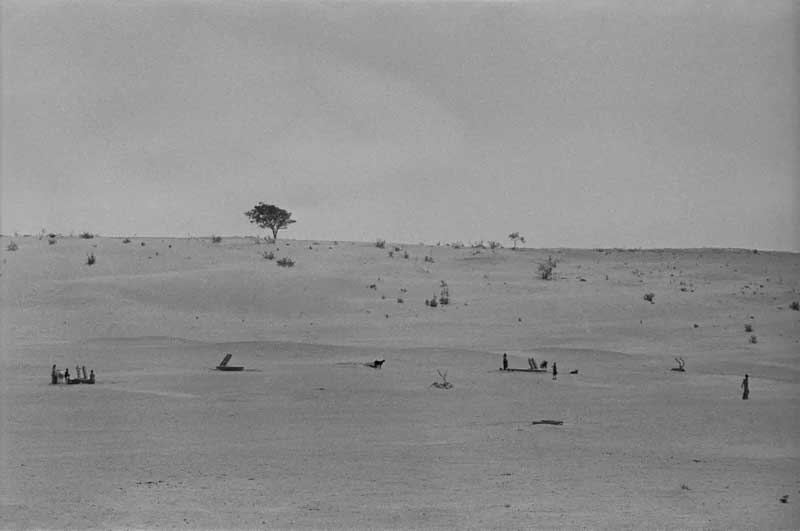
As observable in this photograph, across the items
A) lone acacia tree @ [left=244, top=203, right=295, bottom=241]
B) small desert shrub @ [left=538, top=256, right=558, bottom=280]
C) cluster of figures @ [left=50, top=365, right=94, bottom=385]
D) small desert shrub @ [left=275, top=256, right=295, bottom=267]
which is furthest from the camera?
lone acacia tree @ [left=244, top=203, right=295, bottom=241]

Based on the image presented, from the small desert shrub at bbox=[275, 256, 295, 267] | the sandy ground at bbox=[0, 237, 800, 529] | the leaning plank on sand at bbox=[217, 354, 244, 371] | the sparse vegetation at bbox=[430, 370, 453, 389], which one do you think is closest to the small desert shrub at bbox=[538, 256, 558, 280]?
the sandy ground at bbox=[0, 237, 800, 529]

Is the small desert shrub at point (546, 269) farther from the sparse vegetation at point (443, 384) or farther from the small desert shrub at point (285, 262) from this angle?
the sparse vegetation at point (443, 384)

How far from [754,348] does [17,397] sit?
688 inches

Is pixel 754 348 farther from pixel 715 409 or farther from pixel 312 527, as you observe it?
pixel 312 527

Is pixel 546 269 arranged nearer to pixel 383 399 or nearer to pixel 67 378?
pixel 383 399

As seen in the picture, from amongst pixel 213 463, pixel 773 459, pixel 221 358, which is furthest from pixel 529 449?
pixel 221 358

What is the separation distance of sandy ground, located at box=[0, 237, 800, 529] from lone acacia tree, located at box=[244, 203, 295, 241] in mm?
15439

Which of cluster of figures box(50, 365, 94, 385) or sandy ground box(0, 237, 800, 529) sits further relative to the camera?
cluster of figures box(50, 365, 94, 385)

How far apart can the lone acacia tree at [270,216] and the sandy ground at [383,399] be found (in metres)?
15.4

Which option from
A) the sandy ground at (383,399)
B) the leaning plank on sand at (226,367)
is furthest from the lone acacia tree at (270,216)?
the leaning plank on sand at (226,367)

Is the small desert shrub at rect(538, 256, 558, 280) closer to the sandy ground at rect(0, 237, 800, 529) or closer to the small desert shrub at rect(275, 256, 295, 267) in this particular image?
the sandy ground at rect(0, 237, 800, 529)

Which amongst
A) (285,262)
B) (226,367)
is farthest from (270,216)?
(226,367)

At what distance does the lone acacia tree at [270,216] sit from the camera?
183ft

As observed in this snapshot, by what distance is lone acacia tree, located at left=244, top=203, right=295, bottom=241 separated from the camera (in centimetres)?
5591
